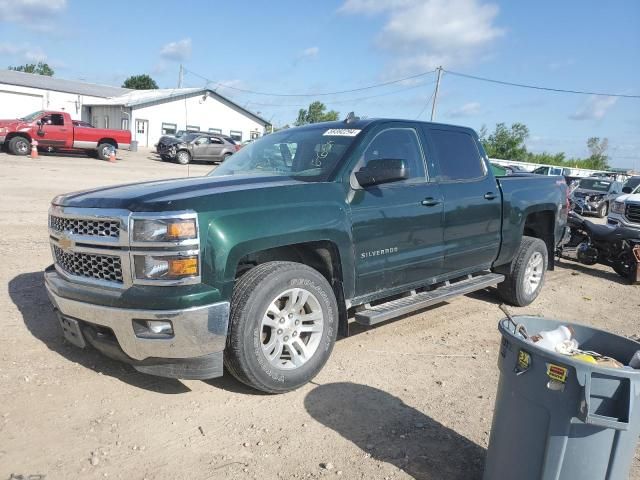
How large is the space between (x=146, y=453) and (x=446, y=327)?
3317 millimetres

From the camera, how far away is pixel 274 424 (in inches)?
129

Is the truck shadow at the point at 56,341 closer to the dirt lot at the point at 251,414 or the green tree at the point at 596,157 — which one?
the dirt lot at the point at 251,414

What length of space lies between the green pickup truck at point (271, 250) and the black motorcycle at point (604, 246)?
4.44m

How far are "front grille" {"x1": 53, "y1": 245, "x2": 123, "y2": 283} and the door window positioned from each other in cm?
208

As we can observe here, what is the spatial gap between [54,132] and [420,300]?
75.3 ft

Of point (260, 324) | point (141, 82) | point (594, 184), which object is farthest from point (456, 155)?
point (141, 82)

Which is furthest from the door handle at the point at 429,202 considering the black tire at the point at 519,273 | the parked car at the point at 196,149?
the parked car at the point at 196,149

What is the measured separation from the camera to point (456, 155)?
5.19 meters

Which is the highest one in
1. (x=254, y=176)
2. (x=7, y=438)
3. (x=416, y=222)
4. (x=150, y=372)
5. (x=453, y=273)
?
(x=254, y=176)

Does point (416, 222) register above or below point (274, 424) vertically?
above

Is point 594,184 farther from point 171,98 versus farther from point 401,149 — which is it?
point 171,98

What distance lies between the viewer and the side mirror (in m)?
4.04

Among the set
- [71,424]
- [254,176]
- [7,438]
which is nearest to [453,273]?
[254,176]

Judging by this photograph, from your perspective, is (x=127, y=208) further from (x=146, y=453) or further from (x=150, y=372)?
(x=146, y=453)
